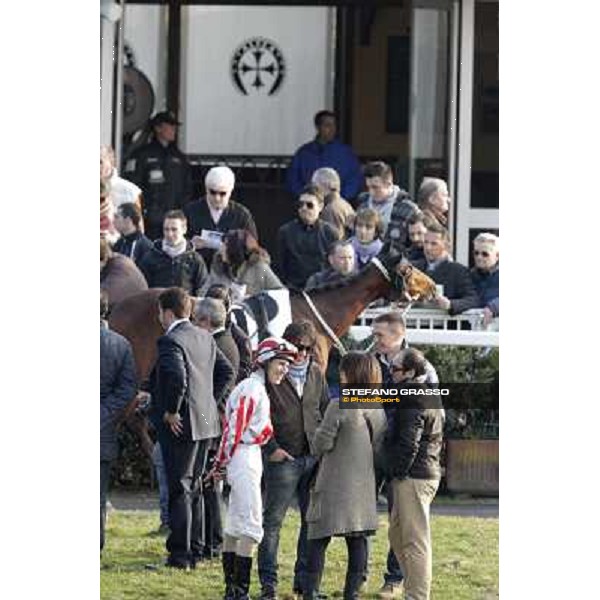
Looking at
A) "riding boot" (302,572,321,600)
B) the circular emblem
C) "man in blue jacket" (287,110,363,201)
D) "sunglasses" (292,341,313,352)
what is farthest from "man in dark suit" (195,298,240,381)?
the circular emblem

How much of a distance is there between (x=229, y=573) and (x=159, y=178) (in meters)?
1.55

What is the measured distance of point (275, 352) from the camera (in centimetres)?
1011

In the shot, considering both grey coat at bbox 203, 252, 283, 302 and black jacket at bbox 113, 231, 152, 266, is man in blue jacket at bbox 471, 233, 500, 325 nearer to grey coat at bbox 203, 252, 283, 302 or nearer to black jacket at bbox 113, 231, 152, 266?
grey coat at bbox 203, 252, 283, 302

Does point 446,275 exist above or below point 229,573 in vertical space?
above

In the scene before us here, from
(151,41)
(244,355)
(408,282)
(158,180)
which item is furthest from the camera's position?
(151,41)

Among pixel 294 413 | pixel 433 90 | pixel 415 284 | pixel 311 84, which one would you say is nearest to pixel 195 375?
pixel 294 413

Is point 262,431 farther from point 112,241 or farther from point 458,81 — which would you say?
point 458,81

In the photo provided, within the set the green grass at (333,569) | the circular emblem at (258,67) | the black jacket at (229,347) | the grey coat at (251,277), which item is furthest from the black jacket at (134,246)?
the circular emblem at (258,67)

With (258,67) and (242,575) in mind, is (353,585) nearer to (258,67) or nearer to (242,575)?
(242,575)

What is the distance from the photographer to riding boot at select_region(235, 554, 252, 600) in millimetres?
10070
